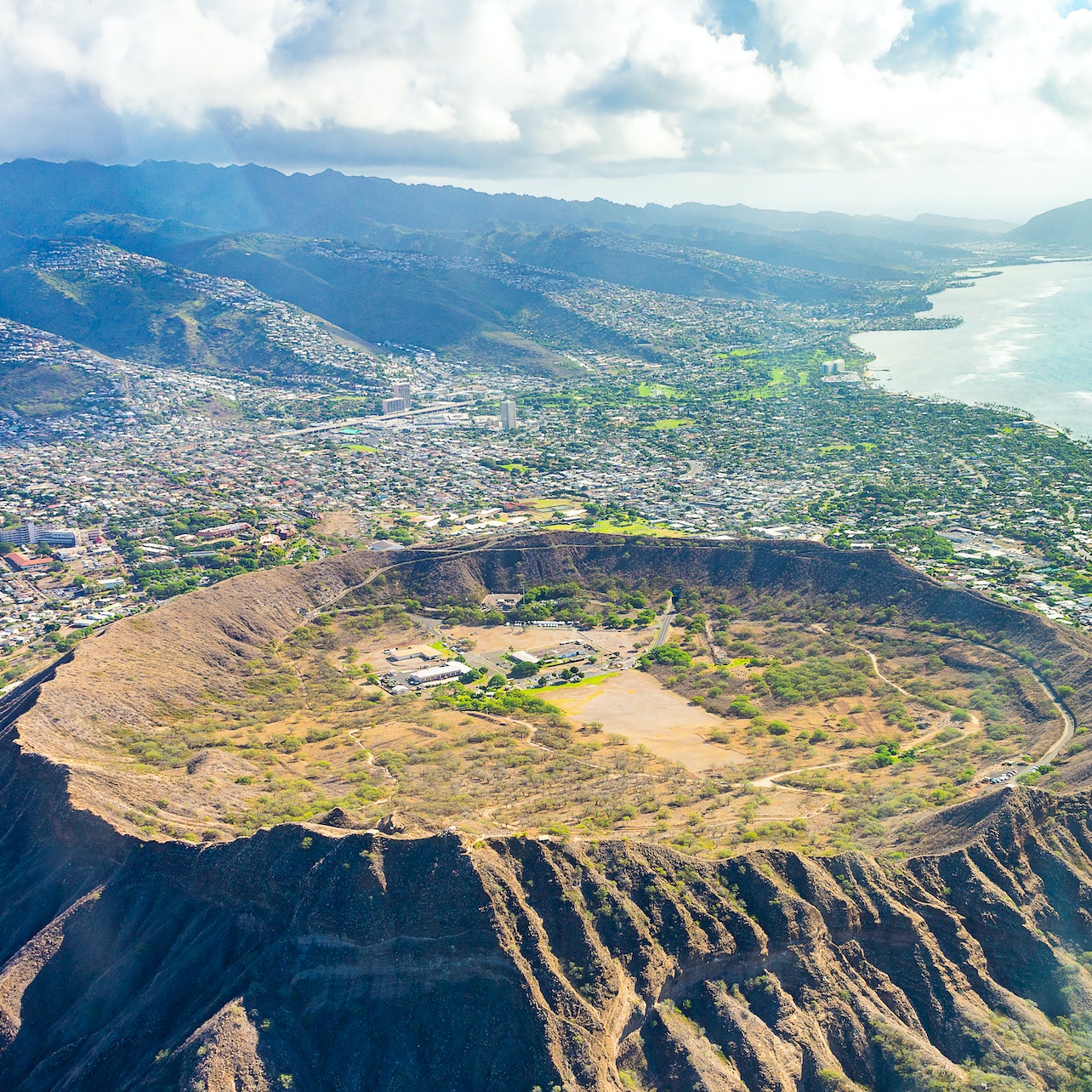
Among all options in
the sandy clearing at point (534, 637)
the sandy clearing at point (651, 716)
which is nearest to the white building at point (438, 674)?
the sandy clearing at point (534, 637)

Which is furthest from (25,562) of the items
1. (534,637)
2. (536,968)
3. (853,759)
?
(536,968)

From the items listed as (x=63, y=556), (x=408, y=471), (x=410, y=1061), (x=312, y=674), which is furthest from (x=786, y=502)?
(x=410, y=1061)

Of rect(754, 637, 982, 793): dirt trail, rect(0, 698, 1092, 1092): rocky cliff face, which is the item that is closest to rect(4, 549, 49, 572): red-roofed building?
rect(0, 698, 1092, 1092): rocky cliff face

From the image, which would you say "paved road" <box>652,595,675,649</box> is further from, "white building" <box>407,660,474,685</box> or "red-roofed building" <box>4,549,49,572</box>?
"red-roofed building" <box>4,549,49,572</box>

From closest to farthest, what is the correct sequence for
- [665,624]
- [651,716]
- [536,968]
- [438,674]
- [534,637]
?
[536,968] → [651,716] → [438,674] → [534,637] → [665,624]

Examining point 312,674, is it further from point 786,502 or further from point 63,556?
point 786,502

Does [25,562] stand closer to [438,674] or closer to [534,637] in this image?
[438,674]
